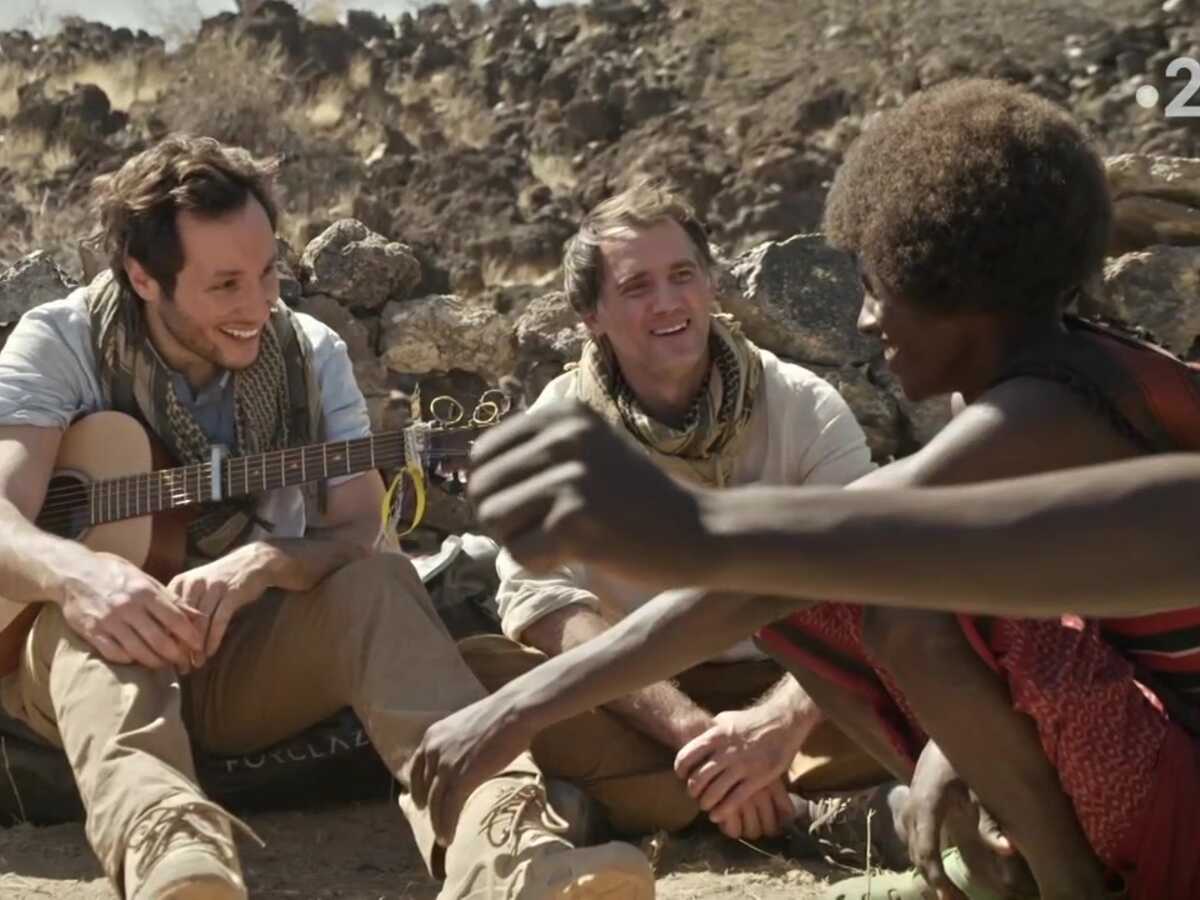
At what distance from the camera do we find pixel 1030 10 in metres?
14.8

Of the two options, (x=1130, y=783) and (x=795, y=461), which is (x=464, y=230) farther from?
(x=1130, y=783)

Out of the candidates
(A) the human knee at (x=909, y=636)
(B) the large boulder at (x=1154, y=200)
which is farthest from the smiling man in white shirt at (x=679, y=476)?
(B) the large boulder at (x=1154, y=200)

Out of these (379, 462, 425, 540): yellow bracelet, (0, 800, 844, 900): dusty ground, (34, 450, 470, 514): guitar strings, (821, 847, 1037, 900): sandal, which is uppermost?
(34, 450, 470, 514): guitar strings

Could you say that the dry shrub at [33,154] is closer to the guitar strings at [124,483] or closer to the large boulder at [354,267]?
the large boulder at [354,267]

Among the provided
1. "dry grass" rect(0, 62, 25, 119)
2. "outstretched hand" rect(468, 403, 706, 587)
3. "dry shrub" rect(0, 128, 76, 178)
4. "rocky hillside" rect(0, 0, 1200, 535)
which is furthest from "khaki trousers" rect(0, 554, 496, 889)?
"dry grass" rect(0, 62, 25, 119)

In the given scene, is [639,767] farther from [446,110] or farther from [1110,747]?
[446,110]

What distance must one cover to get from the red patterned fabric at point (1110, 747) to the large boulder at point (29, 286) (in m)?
4.82

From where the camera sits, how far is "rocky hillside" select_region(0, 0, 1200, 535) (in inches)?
283

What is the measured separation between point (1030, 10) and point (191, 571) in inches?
464

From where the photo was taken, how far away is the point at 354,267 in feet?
25.2

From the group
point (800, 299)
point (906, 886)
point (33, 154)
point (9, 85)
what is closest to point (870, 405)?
point (800, 299)

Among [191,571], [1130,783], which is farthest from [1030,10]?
[1130,783]

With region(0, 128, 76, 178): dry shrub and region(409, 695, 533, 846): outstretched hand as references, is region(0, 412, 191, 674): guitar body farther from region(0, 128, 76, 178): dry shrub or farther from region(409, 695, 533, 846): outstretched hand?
region(0, 128, 76, 178): dry shrub

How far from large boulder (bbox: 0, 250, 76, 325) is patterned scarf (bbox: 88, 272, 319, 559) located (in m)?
2.34
